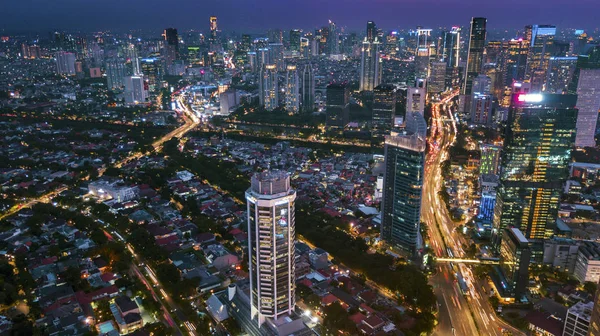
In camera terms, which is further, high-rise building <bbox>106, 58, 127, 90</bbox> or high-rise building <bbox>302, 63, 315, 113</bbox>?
high-rise building <bbox>106, 58, 127, 90</bbox>

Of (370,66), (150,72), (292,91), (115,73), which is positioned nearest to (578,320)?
(292,91)

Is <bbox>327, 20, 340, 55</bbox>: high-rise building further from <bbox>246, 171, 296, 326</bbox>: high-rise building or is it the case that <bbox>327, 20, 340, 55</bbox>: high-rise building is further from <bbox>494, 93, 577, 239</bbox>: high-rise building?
<bbox>246, 171, 296, 326</bbox>: high-rise building

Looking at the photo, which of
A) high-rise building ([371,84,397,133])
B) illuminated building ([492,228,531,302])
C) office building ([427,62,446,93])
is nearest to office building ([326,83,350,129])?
high-rise building ([371,84,397,133])

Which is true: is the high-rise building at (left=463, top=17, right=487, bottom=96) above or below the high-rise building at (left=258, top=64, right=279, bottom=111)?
above

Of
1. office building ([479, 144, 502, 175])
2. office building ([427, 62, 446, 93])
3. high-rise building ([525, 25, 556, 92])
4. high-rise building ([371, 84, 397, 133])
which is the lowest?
office building ([479, 144, 502, 175])

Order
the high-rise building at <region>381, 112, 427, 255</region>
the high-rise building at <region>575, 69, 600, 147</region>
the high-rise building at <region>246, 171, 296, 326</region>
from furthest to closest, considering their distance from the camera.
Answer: the high-rise building at <region>575, 69, 600, 147</region>
the high-rise building at <region>381, 112, 427, 255</region>
the high-rise building at <region>246, 171, 296, 326</region>

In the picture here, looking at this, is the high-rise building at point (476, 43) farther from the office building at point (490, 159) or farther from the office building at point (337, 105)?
the office building at point (490, 159)

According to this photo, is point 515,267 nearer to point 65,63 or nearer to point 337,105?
point 337,105
